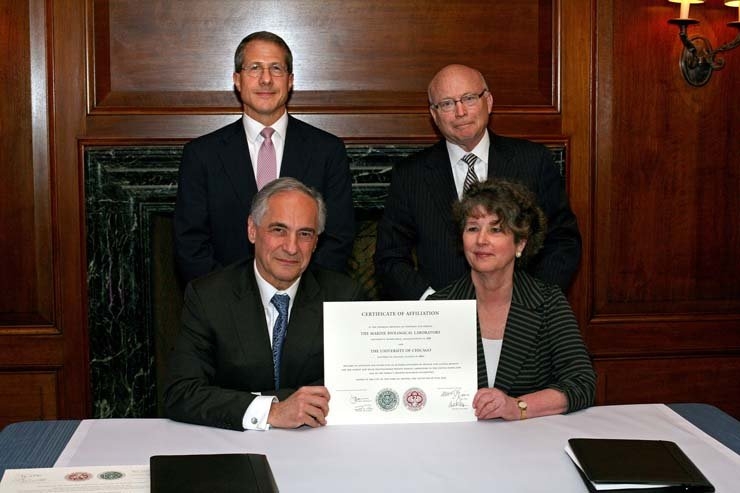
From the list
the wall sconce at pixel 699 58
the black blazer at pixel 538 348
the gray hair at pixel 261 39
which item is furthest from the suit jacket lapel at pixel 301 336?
the wall sconce at pixel 699 58

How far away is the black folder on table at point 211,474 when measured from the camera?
174cm

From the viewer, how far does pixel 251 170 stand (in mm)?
3508

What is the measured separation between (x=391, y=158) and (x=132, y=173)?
110 centimetres

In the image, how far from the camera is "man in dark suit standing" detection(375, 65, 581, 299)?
131 inches

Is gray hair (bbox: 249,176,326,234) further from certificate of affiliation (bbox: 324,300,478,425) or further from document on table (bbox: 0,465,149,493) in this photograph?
document on table (bbox: 0,465,149,493)

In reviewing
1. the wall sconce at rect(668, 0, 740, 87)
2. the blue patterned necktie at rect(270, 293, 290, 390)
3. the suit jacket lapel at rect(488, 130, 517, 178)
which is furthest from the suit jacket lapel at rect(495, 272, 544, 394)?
the wall sconce at rect(668, 0, 740, 87)

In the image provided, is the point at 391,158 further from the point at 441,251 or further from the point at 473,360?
the point at 473,360

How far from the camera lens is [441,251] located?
11.0ft

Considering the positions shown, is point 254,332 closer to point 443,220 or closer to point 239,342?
point 239,342

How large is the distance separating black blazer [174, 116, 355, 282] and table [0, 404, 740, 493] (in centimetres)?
121

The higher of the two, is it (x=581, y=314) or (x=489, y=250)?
(x=489, y=250)

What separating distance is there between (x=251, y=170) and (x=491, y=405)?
1565 mm

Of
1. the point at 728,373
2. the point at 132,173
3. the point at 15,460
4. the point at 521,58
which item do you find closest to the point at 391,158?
the point at 521,58

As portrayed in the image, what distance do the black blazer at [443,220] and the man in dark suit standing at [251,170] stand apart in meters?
0.18
